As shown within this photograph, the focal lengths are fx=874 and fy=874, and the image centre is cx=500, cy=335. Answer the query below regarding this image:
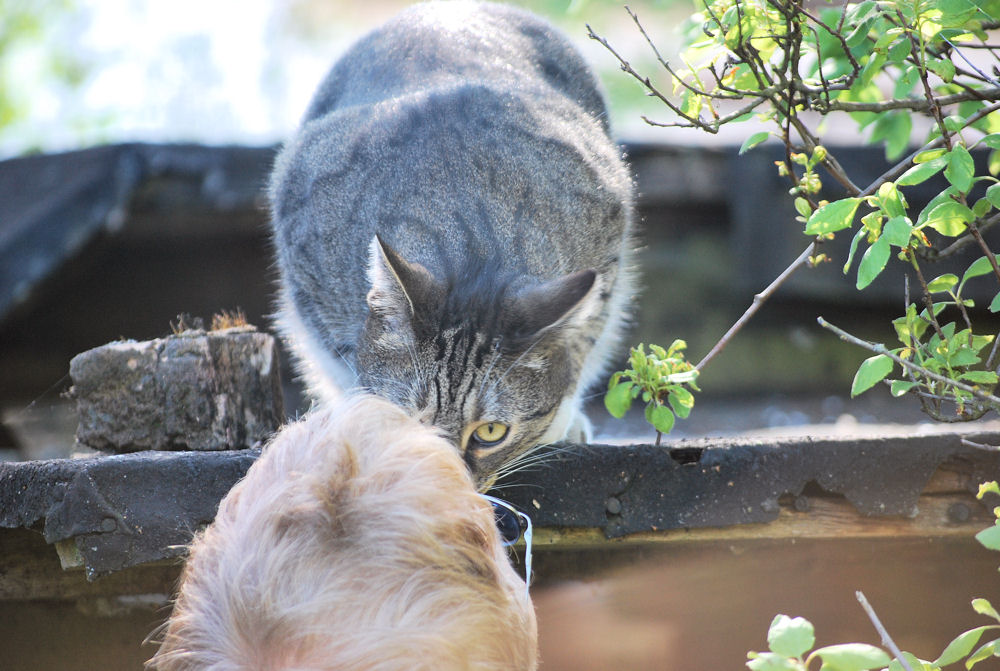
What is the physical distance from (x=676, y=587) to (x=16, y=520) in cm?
113

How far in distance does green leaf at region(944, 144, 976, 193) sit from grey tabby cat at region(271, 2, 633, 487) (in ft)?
2.33

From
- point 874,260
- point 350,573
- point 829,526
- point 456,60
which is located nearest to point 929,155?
point 874,260

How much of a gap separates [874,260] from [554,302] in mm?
684

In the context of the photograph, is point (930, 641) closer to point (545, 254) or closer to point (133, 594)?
point (545, 254)

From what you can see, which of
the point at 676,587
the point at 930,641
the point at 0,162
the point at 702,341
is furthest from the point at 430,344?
the point at 0,162

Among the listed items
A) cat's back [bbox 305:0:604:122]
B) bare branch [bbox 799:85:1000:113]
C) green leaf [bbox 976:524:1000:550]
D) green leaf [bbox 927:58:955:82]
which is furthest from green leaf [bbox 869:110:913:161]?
green leaf [bbox 976:524:1000:550]

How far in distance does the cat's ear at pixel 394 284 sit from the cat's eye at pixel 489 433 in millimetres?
275

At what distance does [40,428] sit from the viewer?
2914 mm

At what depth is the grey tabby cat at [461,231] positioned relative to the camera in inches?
70.4

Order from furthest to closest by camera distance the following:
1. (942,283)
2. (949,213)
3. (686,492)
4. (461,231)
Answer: (461,231), (686,492), (942,283), (949,213)

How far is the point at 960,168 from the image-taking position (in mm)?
1119

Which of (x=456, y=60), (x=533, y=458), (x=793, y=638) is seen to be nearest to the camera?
(x=793, y=638)

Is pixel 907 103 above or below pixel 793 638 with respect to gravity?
above

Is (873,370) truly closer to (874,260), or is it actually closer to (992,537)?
(874,260)
